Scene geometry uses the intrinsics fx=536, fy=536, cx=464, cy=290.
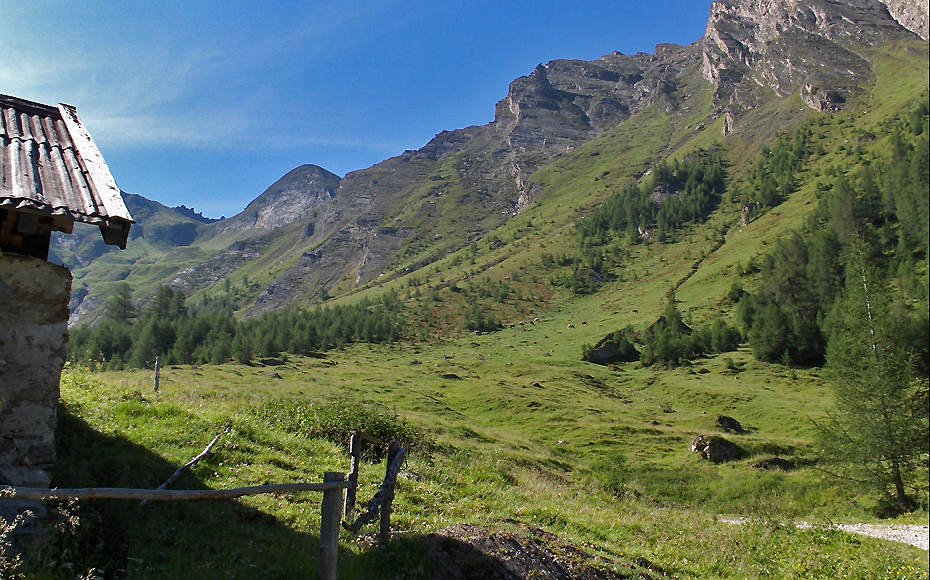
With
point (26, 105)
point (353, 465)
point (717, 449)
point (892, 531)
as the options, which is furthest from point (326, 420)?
point (717, 449)

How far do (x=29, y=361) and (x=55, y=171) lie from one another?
2.92 m

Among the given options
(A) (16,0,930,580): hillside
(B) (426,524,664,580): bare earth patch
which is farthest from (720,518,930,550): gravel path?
(B) (426,524,664,580): bare earth patch

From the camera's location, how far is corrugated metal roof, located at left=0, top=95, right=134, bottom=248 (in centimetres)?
711

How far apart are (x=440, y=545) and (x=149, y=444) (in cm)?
675

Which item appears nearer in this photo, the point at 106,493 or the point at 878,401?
the point at 106,493

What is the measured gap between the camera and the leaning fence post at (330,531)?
614 centimetres

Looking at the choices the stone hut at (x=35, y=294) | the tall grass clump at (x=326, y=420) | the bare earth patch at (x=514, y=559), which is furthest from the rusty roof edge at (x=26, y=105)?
the bare earth patch at (x=514, y=559)

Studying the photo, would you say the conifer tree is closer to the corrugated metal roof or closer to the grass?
the grass

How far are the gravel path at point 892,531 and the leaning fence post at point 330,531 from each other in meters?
20.6

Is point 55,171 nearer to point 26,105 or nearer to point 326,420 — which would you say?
point 26,105

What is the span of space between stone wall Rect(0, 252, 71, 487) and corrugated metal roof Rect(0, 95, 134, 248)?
1101mm

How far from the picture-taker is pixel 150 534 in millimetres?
7973

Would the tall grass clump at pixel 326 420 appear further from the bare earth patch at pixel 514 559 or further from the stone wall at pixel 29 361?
the stone wall at pixel 29 361

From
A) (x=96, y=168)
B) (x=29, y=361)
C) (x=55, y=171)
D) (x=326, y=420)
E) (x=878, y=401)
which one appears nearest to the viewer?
(x=29, y=361)
